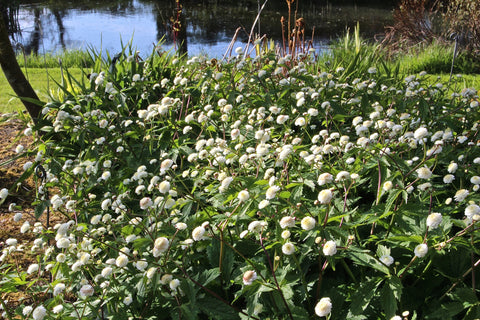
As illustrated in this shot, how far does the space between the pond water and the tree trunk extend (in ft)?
24.2

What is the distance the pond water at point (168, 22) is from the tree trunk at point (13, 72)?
7384mm

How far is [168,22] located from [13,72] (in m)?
12.6


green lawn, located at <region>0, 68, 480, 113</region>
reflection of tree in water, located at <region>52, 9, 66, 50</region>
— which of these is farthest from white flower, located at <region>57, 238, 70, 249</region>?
reflection of tree in water, located at <region>52, 9, 66, 50</region>

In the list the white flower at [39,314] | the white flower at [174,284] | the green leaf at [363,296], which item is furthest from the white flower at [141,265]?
the green leaf at [363,296]

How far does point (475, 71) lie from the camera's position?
283 inches

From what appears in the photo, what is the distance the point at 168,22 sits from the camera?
15367 mm

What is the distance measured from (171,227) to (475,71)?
23.9 ft

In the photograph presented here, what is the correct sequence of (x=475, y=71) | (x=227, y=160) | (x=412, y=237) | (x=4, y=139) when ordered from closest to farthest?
(x=412, y=237) < (x=227, y=160) < (x=4, y=139) < (x=475, y=71)

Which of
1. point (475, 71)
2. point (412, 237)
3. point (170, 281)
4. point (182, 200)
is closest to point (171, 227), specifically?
point (182, 200)

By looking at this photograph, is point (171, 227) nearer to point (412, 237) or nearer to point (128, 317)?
point (128, 317)

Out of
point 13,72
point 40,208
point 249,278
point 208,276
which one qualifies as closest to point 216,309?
point 208,276

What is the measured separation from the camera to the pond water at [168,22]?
40.7 feet

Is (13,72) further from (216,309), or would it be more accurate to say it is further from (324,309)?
(324,309)

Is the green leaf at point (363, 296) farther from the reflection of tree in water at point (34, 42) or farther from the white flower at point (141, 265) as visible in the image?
the reflection of tree in water at point (34, 42)
